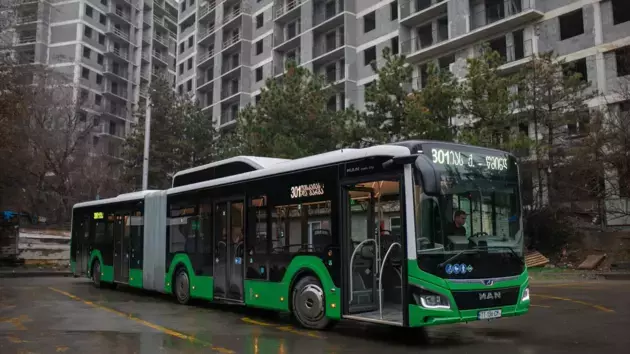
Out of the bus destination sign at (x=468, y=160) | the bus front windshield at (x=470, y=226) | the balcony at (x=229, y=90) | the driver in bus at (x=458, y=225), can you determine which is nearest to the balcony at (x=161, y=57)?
the balcony at (x=229, y=90)

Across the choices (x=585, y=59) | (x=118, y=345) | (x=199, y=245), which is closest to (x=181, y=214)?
(x=199, y=245)

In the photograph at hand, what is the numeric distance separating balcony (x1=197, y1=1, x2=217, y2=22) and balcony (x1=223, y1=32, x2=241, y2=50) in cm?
581

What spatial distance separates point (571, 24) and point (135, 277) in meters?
27.8

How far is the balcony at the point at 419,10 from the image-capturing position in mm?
37131

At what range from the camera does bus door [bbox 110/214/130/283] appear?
16.6 metres

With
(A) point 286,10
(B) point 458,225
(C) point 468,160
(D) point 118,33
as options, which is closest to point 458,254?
(B) point 458,225

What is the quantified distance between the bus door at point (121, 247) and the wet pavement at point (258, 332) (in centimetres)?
244

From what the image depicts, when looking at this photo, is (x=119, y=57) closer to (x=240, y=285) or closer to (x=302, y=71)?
(x=302, y=71)

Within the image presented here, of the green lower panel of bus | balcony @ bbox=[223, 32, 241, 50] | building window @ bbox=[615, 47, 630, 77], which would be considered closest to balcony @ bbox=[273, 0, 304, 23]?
balcony @ bbox=[223, 32, 241, 50]

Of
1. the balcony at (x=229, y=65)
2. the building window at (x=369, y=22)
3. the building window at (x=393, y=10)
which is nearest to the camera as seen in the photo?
the building window at (x=393, y=10)

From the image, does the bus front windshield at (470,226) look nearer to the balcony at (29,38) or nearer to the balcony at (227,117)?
the balcony at (227,117)

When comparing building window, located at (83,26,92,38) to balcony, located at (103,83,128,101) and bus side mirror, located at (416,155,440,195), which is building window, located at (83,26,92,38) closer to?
balcony, located at (103,83,128,101)

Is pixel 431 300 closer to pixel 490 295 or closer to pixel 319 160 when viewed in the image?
pixel 490 295

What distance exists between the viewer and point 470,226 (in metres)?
8.17
